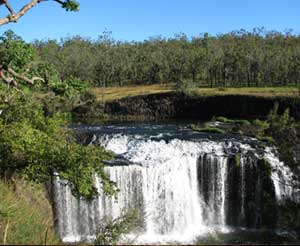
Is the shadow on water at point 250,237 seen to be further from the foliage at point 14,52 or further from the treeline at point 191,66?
the treeline at point 191,66

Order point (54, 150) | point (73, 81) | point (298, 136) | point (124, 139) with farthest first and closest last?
point (124, 139) → point (298, 136) → point (54, 150) → point (73, 81)

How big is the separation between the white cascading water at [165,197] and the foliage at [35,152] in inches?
374

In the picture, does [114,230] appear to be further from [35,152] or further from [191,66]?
[191,66]

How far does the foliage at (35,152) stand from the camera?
13797 millimetres

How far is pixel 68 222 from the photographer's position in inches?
963

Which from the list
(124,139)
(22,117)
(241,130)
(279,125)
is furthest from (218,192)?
(22,117)

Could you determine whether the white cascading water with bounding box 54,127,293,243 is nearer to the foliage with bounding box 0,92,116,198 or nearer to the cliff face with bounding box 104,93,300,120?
the foliage with bounding box 0,92,116,198

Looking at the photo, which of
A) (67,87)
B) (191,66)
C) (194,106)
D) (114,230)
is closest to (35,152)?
A: (67,87)

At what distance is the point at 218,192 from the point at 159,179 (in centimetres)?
347

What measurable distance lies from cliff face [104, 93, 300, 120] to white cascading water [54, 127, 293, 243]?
2997cm

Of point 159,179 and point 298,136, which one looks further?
point 159,179

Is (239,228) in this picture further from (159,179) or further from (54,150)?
(54,150)

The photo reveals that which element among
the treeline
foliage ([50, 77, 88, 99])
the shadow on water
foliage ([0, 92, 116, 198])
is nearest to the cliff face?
the treeline

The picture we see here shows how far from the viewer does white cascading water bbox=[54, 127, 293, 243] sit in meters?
24.6
